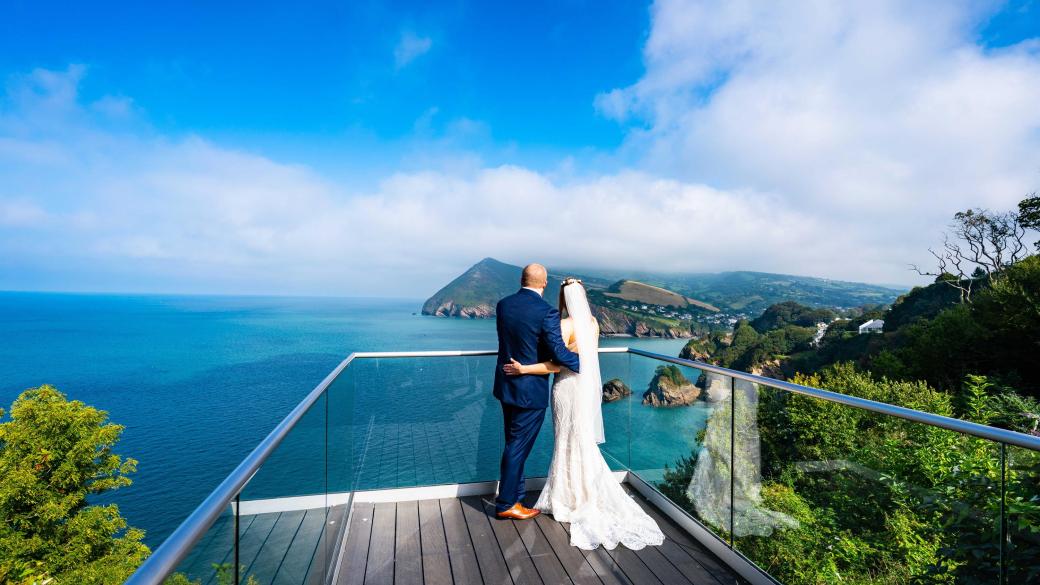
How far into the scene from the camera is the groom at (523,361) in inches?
122

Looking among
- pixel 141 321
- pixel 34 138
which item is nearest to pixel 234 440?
pixel 34 138

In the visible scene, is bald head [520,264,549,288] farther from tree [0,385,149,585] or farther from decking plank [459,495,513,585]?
tree [0,385,149,585]

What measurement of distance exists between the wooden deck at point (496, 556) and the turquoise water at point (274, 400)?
1.36 feet

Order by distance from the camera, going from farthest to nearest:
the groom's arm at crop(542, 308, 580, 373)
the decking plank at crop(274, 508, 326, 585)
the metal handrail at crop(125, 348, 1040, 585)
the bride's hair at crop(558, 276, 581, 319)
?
1. the bride's hair at crop(558, 276, 581, 319)
2. the groom's arm at crop(542, 308, 580, 373)
3. the decking plank at crop(274, 508, 326, 585)
4. the metal handrail at crop(125, 348, 1040, 585)

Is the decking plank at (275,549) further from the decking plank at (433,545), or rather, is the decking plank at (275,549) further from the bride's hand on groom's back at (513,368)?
the bride's hand on groom's back at (513,368)

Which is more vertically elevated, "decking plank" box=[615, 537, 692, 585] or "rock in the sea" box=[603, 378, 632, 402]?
"rock in the sea" box=[603, 378, 632, 402]

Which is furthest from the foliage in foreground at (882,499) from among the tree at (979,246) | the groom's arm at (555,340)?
the tree at (979,246)

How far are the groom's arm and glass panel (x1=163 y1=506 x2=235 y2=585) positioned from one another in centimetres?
216

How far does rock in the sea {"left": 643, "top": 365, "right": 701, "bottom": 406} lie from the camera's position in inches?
124

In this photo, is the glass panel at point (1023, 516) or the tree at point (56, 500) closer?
the glass panel at point (1023, 516)

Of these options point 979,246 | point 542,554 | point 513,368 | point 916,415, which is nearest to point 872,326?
point 979,246

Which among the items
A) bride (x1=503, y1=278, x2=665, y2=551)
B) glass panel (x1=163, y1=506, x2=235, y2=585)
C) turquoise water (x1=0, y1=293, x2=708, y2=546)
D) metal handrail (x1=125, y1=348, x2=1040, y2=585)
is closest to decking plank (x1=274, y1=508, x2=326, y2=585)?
turquoise water (x1=0, y1=293, x2=708, y2=546)

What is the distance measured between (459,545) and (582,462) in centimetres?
89

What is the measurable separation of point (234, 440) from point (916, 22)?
3852 centimetres
